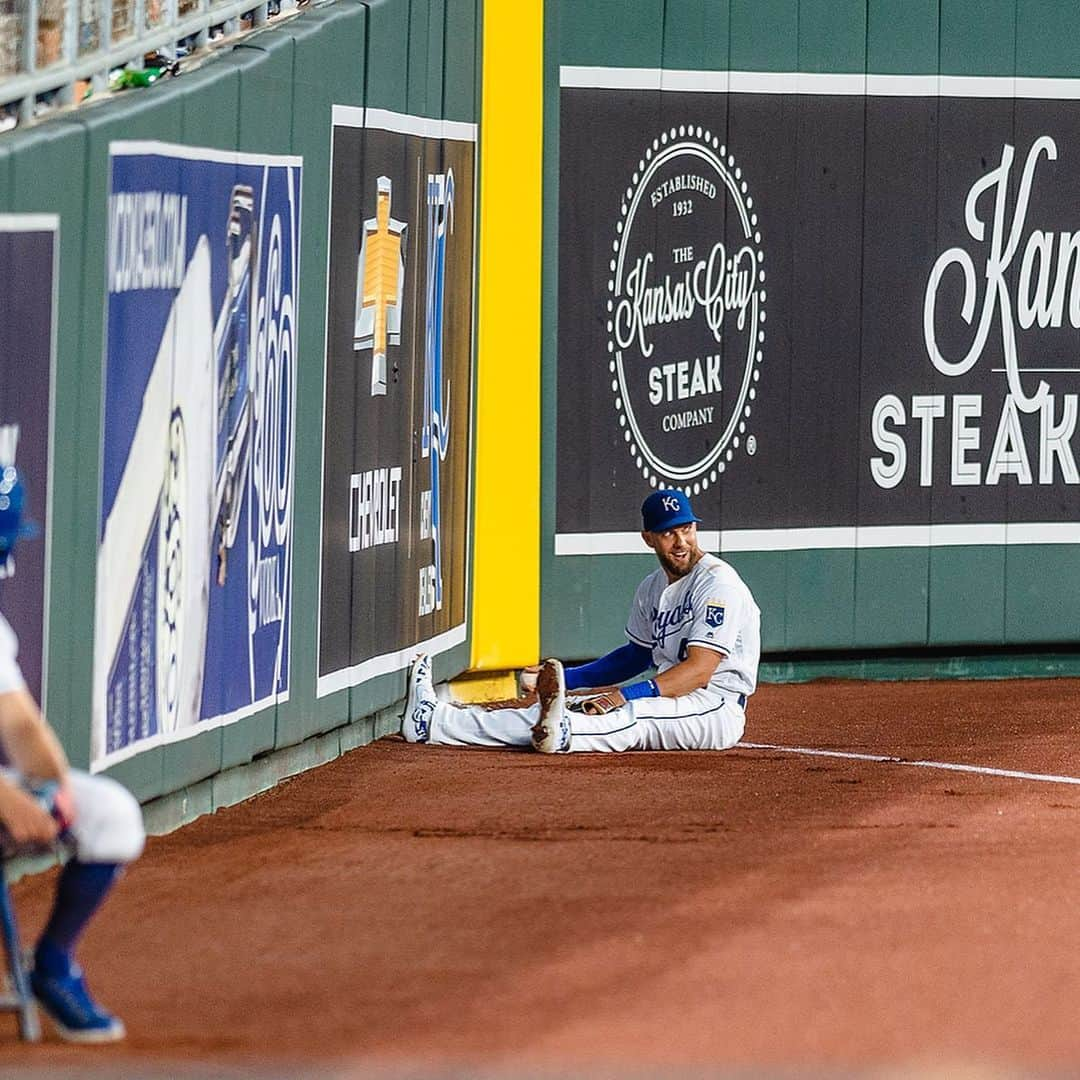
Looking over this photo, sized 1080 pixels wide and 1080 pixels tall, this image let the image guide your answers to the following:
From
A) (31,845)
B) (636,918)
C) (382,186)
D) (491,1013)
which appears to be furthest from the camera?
(382,186)

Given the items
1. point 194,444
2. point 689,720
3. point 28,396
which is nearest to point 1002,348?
point 689,720

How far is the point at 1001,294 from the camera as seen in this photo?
14219mm

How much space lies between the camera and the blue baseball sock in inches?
208

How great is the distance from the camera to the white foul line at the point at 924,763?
10211 mm

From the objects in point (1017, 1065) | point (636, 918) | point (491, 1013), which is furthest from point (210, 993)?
point (1017, 1065)

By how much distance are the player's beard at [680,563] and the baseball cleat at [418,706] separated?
1.24m

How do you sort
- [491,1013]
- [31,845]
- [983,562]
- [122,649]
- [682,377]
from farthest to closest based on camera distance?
[983,562] → [682,377] → [122,649] → [491,1013] → [31,845]

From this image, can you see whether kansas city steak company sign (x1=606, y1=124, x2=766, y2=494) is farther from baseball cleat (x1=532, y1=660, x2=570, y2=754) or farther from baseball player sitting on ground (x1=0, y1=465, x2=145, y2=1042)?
baseball player sitting on ground (x1=0, y1=465, x2=145, y2=1042)

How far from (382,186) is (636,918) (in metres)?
Answer: 4.53

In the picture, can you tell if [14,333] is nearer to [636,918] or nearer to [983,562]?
[636,918]

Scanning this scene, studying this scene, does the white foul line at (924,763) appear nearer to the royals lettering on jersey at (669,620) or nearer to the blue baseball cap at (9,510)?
the royals lettering on jersey at (669,620)

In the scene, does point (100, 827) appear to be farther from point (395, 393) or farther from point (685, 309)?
point (685, 309)

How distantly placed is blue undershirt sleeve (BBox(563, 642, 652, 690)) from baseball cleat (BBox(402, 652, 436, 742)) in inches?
26.9

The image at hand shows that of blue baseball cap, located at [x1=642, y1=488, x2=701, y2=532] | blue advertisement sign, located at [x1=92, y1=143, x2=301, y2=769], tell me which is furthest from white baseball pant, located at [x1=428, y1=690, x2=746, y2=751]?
blue advertisement sign, located at [x1=92, y1=143, x2=301, y2=769]
